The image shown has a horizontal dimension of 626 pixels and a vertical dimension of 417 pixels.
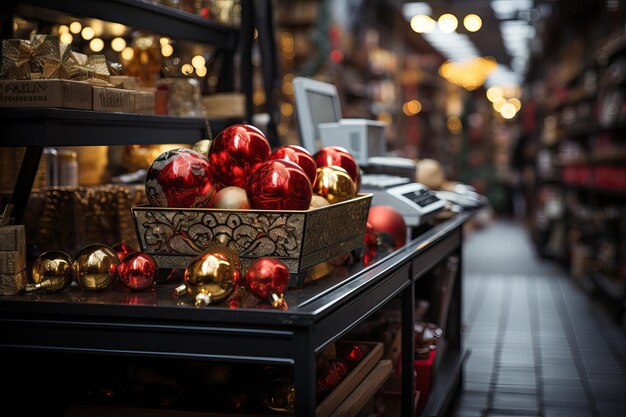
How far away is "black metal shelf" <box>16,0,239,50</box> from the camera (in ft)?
7.45

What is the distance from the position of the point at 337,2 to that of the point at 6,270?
926 centimetres

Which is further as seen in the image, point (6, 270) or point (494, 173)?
point (494, 173)

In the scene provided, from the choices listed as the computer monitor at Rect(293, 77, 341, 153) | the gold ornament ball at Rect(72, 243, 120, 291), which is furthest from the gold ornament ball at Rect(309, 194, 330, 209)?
Answer: the computer monitor at Rect(293, 77, 341, 153)

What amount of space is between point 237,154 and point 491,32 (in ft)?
53.7

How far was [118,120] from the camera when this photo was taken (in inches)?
84.7

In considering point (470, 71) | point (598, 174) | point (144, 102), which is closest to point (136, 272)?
point (144, 102)

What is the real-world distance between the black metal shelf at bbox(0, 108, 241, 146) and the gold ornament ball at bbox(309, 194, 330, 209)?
1.90 ft

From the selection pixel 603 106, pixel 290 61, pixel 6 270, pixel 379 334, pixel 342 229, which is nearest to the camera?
pixel 6 270

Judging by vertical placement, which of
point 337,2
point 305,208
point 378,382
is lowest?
point 378,382

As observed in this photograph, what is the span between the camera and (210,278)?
1629 millimetres

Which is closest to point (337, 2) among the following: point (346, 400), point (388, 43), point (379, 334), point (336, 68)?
point (336, 68)

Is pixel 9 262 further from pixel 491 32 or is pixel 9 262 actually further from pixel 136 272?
pixel 491 32

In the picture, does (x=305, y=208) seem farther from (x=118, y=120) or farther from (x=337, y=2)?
(x=337, y=2)

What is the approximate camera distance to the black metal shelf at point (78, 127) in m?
1.87
